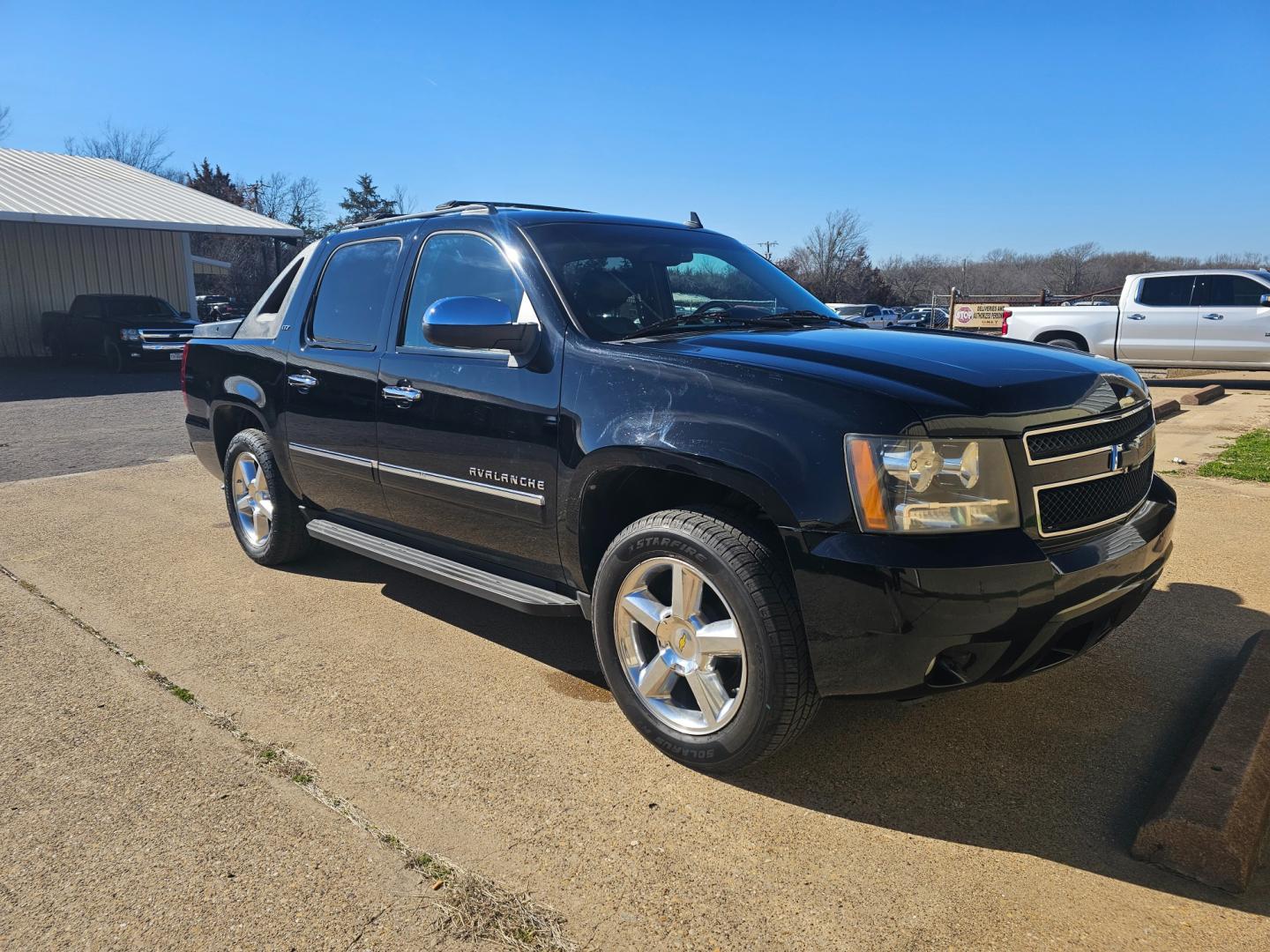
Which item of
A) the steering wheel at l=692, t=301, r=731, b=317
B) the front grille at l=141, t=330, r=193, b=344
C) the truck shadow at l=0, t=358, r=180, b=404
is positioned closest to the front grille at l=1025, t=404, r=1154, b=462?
the steering wheel at l=692, t=301, r=731, b=317

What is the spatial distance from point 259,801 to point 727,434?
1.78 m

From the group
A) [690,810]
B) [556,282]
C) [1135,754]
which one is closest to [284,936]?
[690,810]

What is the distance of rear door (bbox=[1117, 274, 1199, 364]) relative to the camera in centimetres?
1491

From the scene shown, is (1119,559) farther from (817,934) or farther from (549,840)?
(549,840)

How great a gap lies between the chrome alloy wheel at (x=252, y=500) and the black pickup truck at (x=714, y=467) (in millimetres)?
764

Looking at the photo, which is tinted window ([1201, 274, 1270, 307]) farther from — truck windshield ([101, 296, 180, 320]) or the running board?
truck windshield ([101, 296, 180, 320])

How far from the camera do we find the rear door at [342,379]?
413cm

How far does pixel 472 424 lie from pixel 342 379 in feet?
3.34

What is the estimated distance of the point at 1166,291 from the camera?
15.1m

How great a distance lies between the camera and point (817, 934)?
7.18ft

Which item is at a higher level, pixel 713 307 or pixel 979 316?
pixel 713 307

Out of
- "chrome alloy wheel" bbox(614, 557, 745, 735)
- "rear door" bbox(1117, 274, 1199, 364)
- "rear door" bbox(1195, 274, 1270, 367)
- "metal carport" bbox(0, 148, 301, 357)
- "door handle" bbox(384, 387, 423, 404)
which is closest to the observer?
"chrome alloy wheel" bbox(614, 557, 745, 735)

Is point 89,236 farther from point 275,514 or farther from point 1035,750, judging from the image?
point 1035,750

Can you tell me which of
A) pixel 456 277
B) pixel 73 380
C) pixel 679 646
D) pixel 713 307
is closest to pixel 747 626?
pixel 679 646
